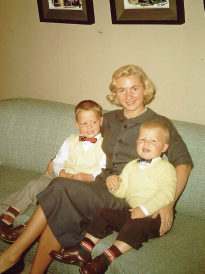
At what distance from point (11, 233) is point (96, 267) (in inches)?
25.2

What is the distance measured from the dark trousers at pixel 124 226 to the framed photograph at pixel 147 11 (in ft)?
4.64

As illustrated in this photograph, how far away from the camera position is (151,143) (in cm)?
162

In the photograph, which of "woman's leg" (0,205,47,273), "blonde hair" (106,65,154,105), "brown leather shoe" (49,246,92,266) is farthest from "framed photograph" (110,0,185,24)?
"brown leather shoe" (49,246,92,266)

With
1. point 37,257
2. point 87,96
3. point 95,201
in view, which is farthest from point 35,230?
point 87,96

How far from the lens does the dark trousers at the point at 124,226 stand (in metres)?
1.45

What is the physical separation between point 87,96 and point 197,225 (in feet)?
4.89

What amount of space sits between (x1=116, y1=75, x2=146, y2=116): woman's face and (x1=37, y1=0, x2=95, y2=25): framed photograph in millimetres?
845

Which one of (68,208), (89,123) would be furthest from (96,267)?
(89,123)

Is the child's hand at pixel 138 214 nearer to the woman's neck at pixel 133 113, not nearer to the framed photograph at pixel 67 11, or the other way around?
the woman's neck at pixel 133 113

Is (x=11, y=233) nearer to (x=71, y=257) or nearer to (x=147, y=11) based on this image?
(x=71, y=257)

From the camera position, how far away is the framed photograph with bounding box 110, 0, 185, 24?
1.96 m

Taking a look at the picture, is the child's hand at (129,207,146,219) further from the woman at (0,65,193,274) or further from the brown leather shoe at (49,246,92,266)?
the brown leather shoe at (49,246,92,266)

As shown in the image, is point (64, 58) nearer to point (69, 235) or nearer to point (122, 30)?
point (122, 30)

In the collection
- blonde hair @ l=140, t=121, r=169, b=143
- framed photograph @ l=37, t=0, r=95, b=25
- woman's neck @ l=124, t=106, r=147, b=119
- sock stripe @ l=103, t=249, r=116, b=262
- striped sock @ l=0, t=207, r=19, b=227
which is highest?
framed photograph @ l=37, t=0, r=95, b=25
